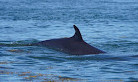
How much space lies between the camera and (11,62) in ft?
42.6

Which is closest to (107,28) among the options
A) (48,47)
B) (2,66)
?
(48,47)

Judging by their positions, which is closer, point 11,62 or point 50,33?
point 11,62

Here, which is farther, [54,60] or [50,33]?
[50,33]

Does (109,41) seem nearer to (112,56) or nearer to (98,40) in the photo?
(98,40)

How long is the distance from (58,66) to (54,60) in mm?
1124

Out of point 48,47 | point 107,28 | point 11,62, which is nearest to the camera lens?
point 11,62

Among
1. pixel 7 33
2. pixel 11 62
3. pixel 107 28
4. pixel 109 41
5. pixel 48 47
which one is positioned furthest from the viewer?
pixel 107 28

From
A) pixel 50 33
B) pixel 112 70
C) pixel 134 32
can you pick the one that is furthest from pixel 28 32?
pixel 112 70

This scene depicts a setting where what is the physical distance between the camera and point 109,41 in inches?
782

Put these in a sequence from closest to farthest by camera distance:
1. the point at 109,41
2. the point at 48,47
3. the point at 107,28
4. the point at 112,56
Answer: the point at 112,56 → the point at 48,47 → the point at 109,41 → the point at 107,28

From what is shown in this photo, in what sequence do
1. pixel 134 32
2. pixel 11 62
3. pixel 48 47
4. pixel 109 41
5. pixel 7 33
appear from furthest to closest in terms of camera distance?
pixel 134 32
pixel 7 33
pixel 109 41
pixel 48 47
pixel 11 62

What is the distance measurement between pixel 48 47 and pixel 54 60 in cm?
230

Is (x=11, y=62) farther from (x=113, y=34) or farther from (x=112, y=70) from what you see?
(x=113, y=34)

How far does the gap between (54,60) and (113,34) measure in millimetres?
10311
